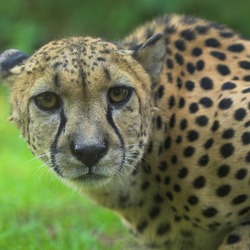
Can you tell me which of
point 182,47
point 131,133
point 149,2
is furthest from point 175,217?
point 149,2

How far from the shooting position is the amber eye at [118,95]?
3.72 m

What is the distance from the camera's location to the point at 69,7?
11875mm

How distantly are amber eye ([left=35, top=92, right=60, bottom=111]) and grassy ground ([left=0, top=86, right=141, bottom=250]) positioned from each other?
42 cm

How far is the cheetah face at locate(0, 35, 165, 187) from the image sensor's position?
356cm

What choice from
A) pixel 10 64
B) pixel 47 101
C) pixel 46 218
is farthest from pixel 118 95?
pixel 46 218

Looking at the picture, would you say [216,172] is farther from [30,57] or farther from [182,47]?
[30,57]

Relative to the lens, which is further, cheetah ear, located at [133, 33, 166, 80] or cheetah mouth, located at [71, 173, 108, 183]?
cheetah ear, located at [133, 33, 166, 80]

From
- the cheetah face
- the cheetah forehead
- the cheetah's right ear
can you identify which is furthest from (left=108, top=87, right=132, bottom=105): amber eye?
the cheetah's right ear

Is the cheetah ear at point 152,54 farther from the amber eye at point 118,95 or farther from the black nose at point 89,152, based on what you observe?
the black nose at point 89,152

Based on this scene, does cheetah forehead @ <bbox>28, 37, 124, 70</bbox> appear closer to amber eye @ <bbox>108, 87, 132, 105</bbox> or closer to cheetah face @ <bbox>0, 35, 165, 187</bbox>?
cheetah face @ <bbox>0, 35, 165, 187</bbox>

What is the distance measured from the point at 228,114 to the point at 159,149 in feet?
1.29

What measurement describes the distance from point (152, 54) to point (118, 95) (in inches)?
14.0

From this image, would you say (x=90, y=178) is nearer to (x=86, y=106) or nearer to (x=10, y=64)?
(x=86, y=106)

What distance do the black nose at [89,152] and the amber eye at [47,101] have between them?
272mm
